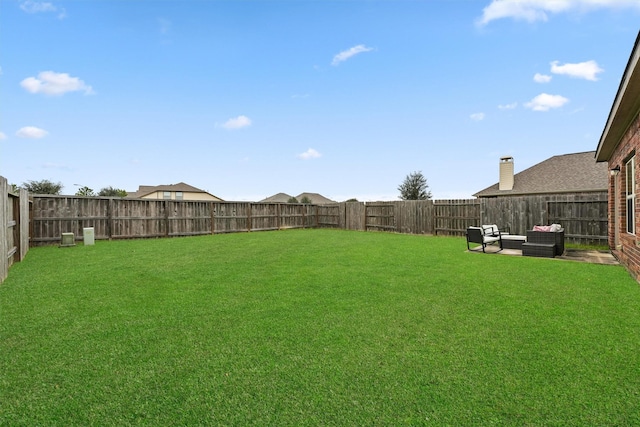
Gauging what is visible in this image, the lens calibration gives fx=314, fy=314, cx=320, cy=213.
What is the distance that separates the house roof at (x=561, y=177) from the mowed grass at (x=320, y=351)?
1653 cm

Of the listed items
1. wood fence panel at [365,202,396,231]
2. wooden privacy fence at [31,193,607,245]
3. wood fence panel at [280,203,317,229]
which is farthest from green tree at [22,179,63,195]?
wood fence panel at [365,202,396,231]

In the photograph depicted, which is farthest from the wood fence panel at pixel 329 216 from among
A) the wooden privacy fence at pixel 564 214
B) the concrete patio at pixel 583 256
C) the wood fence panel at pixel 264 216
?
the concrete patio at pixel 583 256

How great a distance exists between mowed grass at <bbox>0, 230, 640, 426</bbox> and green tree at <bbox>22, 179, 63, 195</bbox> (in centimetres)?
3550

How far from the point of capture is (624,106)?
5.25m

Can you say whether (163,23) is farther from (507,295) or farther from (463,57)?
(507,295)

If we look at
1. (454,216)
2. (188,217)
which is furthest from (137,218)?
(454,216)

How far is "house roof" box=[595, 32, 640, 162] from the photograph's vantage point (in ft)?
13.0

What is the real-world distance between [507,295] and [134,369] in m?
4.49

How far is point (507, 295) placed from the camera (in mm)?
4371

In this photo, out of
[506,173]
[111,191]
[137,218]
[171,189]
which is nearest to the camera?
[137,218]

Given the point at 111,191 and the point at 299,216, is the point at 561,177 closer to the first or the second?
the point at 299,216

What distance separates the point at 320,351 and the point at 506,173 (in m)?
22.9

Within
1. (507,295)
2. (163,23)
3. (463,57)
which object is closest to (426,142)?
(463,57)

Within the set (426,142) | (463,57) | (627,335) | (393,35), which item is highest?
(393,35)
